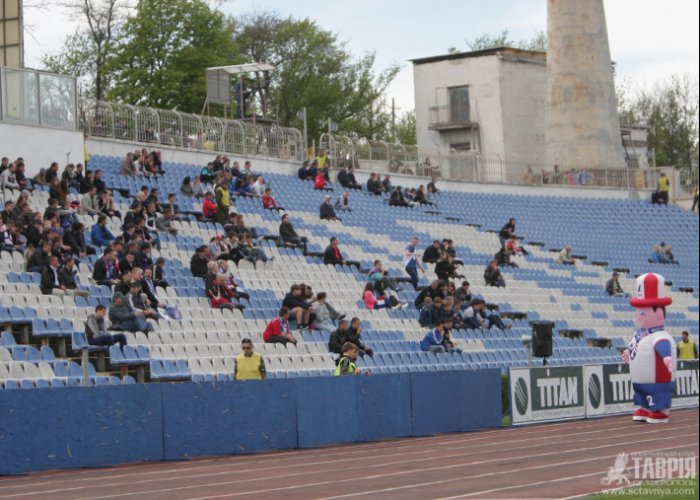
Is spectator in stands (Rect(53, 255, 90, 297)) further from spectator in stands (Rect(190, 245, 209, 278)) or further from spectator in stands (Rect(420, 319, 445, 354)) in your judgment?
spectator in stands (Rect(420, 319, 445, 354))

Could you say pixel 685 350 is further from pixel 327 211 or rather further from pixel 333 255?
pixel 327 211

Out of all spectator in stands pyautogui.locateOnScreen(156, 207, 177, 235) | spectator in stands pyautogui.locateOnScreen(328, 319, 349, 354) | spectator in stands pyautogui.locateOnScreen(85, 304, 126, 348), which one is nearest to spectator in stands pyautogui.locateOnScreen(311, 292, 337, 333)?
spectator in stands pyautogui.locateOnScreen(328, 319, 349, 354)

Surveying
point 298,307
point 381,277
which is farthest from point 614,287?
point 298,307

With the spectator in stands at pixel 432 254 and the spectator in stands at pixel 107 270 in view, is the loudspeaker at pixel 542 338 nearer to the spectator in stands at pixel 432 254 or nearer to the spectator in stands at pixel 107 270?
the spectator in stands at pixel 107 270

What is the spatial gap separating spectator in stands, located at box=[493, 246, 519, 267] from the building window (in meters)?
21.7

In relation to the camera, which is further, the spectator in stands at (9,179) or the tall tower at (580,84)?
the tall tower at (580,84)

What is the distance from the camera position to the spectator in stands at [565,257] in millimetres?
39422

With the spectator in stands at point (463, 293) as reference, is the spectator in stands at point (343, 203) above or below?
above

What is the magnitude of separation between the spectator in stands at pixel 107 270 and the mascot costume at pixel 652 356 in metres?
11.0

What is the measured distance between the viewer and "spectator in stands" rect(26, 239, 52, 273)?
851 inches

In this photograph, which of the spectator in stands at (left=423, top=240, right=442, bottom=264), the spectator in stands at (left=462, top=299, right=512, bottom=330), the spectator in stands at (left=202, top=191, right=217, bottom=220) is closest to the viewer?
the spectator in stands at (left=462, top=299, right=512, bottom=330)

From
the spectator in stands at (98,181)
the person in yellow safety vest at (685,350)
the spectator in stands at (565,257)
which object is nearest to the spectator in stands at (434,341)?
the person in yellow safety vest at (685,350)

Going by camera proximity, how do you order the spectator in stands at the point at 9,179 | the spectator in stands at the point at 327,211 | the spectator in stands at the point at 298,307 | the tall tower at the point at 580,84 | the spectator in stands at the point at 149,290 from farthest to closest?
→ the tall tower at the point at 580,84 < the spectator in stands at the point at 327,211 < the spectator in stands at the point at 9,179 < the spectator in stands at the point at 298,307 < the spectator in stands at the point at 149,290

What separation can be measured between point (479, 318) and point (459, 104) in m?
30.7
